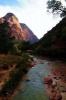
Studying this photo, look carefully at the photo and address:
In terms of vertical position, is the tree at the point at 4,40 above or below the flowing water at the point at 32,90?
above

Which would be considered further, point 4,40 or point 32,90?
point 4,40

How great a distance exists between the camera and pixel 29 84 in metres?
26.0

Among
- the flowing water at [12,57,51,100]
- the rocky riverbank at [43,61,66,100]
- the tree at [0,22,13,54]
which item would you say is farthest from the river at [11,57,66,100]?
the tree at [0,22,13,54]

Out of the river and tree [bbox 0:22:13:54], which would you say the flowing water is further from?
tree [bbox 0:22:13:54]

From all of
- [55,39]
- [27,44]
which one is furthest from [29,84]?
[27,44]

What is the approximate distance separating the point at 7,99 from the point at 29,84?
646 cm

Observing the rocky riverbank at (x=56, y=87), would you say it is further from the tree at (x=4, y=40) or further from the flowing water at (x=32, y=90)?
the tree at (x=4, y=40)

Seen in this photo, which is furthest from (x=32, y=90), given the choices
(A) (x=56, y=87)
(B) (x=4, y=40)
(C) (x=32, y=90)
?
(B) (x=4, y=40)

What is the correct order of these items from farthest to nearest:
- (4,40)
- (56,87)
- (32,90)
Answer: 1. (4,40)
2. (56,87)
3. (32,90)

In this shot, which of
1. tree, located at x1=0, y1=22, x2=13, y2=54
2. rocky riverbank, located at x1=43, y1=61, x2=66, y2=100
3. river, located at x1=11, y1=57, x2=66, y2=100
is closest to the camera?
rocky riverbank, located at x1=43, y1=61, x2=66, y2=100

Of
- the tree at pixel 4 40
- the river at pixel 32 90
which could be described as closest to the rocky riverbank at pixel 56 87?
the river at pixel 32 90

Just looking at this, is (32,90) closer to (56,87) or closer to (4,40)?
(56,87)

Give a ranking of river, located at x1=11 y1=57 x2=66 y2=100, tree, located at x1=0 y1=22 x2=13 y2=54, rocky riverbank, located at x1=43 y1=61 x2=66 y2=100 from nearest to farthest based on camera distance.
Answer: rocky riverbank, located at x1=43 y1=61 x2=66 y2=100 → river, located at x1=11 y1=57 x2=66 y2=100 → tree, located at x1=0 y1=22 x2=13 y2=54

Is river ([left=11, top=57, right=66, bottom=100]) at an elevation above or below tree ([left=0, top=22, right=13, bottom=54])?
below
